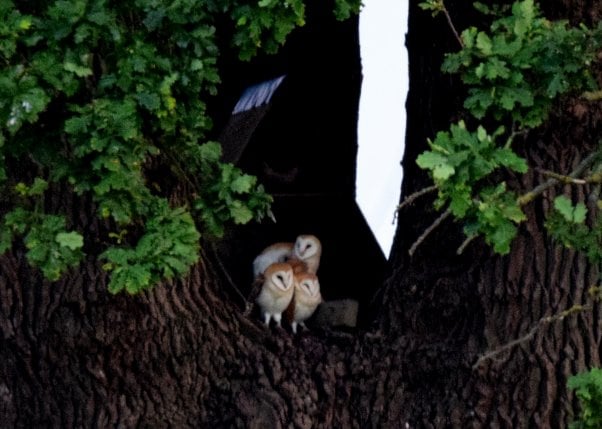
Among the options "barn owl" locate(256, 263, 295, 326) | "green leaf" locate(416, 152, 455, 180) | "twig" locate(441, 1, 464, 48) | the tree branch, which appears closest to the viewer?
"green leaf" locate(416, 152, 455, 180)

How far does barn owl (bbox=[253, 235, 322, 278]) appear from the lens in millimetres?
4289

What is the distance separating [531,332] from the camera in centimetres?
321

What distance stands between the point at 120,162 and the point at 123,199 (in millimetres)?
131

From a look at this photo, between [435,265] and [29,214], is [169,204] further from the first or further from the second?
[435,265]

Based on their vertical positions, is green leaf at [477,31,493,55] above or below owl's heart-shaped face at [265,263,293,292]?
above

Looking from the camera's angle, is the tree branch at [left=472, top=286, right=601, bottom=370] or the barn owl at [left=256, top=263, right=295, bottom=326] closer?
the tree branch at [left=472, top=286, right=601, bottom=370]

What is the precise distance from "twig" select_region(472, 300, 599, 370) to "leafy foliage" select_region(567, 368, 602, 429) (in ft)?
0.68

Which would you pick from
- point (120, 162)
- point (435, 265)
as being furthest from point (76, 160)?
point (435, 265)

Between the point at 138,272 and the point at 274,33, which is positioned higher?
the point at 274,33

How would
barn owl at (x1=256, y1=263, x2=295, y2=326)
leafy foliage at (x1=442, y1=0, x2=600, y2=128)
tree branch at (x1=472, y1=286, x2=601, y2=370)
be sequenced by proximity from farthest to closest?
barn owl at (x1=256, y1=263, x2=295, y2=326), leafy foliage at (x1=442, y1=0, x2=600, y2=128), tree branch at (x1=472, y1=286, x2=601, y2=370)

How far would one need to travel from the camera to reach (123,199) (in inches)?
132

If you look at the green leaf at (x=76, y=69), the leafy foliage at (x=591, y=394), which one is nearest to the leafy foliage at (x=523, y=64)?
the leafy foliage at (x=591, y=394)

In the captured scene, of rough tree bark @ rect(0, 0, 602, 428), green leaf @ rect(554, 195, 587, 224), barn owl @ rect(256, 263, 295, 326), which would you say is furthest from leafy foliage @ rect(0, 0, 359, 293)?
green leaf @ rect(554, 195, 587, 224)

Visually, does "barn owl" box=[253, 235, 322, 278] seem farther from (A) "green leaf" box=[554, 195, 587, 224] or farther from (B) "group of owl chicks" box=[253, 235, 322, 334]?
(A) "green leaf" box=[554, 195, 587, 224]
